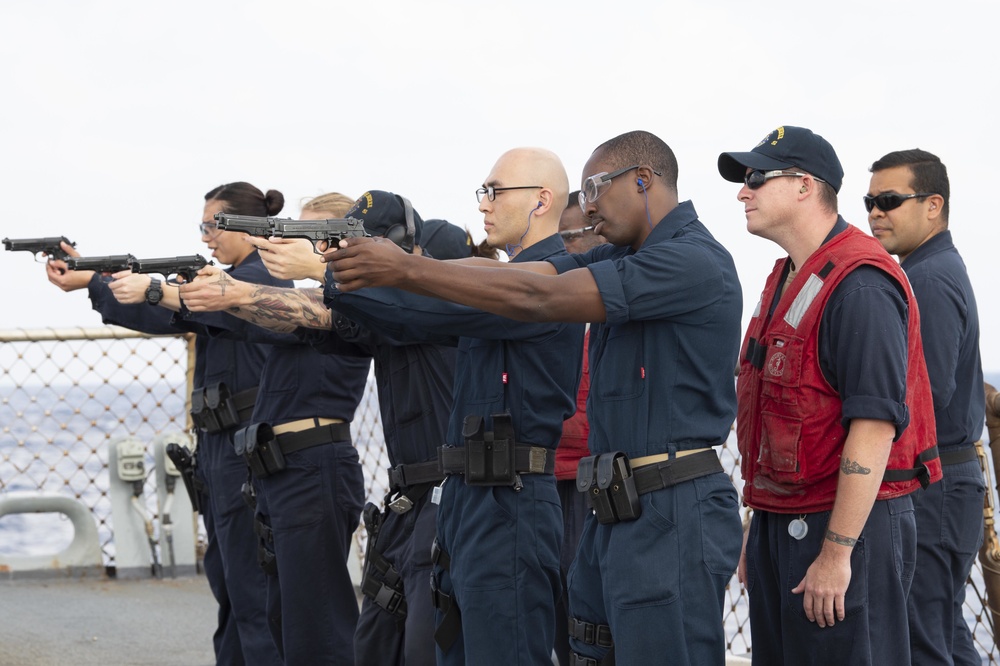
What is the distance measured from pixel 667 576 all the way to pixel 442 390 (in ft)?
4.85

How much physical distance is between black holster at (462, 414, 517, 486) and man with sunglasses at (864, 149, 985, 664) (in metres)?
1.53

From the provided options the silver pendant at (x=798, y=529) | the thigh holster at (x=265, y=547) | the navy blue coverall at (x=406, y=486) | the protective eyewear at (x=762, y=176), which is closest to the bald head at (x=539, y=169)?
the navy blue coverall at (x=406, y=486)

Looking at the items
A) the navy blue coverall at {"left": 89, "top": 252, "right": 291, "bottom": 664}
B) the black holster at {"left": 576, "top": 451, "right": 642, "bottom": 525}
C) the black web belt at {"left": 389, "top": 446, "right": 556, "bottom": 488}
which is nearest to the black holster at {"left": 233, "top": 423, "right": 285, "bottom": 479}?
the navy blue coverall at {"left": 89, "top": 252, "right": 291, "bottom": 664}

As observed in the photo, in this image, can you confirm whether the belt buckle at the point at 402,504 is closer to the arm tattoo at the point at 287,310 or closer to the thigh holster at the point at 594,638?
the arm tattoo at the point at 287,310

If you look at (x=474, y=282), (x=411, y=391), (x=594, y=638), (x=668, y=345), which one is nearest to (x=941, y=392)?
(x=668, y=345)

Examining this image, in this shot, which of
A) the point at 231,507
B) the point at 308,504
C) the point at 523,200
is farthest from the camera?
the point at 231,507

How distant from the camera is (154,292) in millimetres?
4934

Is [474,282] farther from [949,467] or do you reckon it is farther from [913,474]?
[949,467]

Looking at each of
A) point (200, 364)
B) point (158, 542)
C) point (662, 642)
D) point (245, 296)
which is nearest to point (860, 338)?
point (662, 642)

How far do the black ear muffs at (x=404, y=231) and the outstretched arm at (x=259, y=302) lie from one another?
478mm

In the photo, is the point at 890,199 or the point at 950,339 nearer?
the point at 950,339

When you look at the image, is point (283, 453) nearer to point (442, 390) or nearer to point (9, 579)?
point (442, 390)

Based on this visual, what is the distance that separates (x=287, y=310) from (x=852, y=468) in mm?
2214

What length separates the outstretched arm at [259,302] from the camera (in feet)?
14.3
